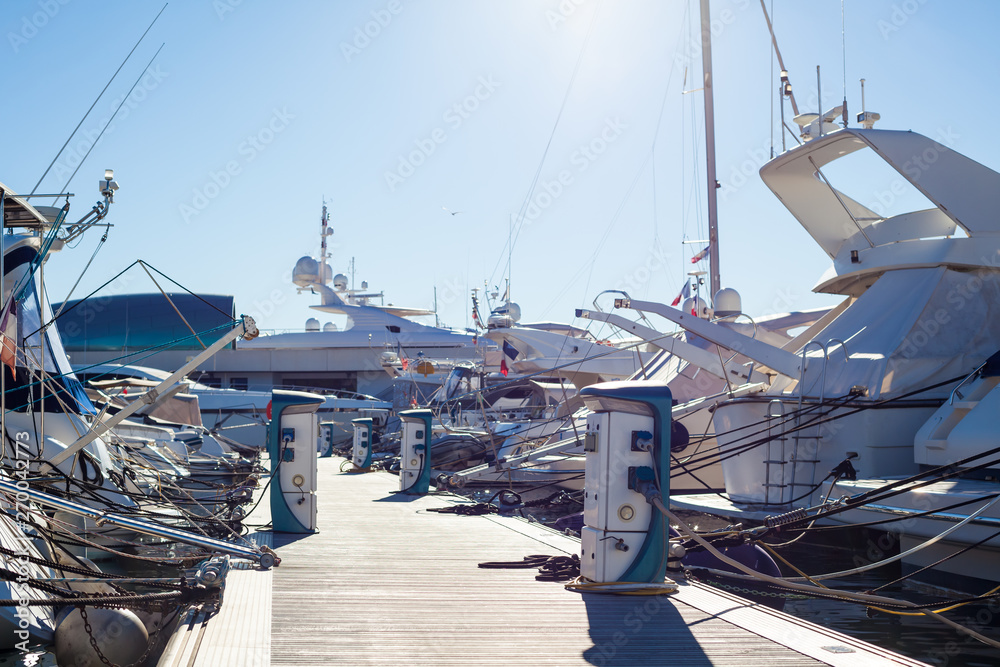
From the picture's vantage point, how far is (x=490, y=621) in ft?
18.0

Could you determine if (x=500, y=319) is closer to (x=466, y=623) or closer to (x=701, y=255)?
(x=701, y=255)

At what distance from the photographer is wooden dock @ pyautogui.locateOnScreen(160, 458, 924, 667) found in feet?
15.2

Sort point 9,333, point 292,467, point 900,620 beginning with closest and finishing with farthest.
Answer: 1. point 900,620
2. point 292,467
3. point 9,333

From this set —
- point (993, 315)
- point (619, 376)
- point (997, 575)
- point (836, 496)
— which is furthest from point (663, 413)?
point (619, 376)

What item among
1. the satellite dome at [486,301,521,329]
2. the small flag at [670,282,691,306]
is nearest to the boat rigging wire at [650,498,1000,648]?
the small flag at [670,282,691,306]

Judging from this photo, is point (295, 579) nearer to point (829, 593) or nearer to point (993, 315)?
point (829, 593)

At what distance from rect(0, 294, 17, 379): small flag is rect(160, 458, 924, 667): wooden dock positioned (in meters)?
3.48

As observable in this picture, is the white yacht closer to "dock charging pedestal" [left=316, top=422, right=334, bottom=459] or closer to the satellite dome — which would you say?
the satellite dome

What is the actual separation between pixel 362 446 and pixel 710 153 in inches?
432

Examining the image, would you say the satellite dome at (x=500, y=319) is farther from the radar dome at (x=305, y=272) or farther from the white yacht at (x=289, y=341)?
the radar dome at (x=305, y=272)

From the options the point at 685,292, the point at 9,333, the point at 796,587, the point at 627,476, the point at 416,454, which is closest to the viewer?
the point at 796,587

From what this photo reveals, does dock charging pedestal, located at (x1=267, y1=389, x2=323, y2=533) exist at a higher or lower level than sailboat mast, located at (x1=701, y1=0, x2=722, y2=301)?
lower

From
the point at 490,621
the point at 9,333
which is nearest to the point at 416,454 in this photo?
the point at 9,333

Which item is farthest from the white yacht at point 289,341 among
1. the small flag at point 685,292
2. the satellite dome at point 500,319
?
the small flag at point 685,292
